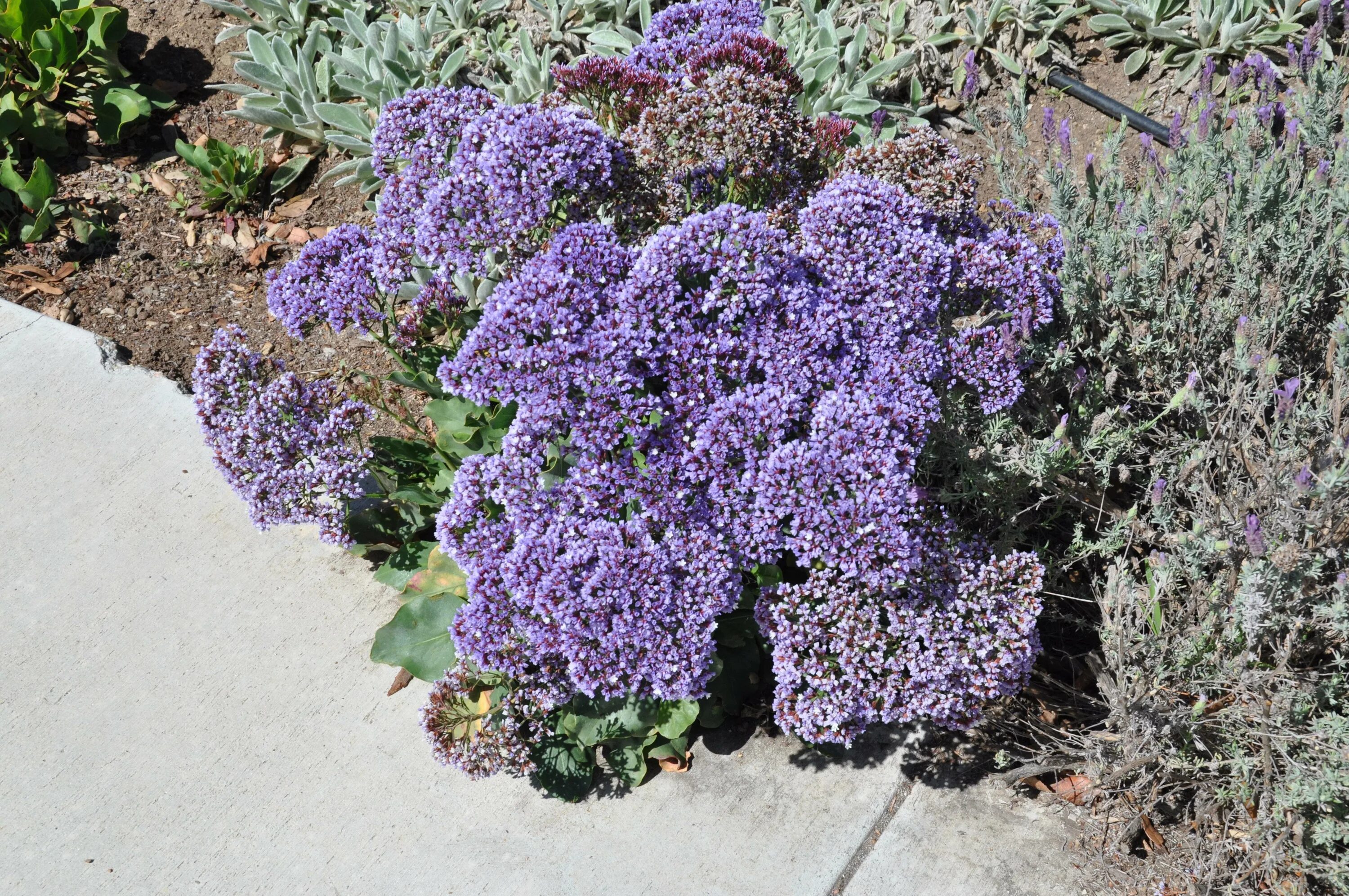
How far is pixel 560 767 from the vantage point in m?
3.00

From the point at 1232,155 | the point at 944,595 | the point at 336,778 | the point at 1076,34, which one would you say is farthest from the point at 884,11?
the point at 336,778

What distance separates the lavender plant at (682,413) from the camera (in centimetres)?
245

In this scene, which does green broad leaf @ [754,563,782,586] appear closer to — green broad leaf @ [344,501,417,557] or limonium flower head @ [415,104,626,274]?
limonium flower head @ [415,104,626,274]

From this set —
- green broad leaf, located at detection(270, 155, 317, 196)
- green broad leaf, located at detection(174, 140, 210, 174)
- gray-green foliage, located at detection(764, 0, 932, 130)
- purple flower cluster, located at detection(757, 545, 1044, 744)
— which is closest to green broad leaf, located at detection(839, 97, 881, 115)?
gray-green foliage, located at detection(764, 0, 932, 130)

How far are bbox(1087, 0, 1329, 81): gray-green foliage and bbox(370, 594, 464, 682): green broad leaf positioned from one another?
13.6 feet

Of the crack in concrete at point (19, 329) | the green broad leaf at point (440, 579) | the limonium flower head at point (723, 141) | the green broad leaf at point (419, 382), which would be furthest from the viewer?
the crack in concrete at point (19, 329)

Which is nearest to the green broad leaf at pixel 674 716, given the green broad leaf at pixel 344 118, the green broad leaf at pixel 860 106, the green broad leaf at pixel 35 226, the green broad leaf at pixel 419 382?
the green broad leaf at pixel 419 382

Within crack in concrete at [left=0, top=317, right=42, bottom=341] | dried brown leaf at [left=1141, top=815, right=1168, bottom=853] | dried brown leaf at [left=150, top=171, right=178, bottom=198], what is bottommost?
dried brown leaf at [left=1141, top=815, right=1168, bottom=853]

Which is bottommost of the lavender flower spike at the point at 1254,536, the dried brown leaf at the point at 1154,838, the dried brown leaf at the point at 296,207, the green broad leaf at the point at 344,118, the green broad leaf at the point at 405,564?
the dried brown leaf at the point at 1154,838

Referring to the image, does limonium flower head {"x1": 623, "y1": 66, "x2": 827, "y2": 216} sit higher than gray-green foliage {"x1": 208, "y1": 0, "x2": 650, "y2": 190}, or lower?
higher

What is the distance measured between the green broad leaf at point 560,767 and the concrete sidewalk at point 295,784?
6 cm

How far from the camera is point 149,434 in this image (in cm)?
409

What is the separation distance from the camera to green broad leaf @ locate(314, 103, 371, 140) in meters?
4.79

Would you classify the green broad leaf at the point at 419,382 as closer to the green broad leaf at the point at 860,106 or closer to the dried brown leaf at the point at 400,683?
the dried brown leaf at the point at 400,683
